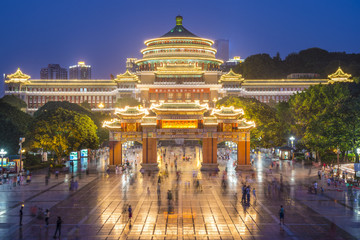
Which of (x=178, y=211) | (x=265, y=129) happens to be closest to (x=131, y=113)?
(x=265, y=129)

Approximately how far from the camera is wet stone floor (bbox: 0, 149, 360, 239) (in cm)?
2494

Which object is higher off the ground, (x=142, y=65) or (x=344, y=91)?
(x=142, y=65)

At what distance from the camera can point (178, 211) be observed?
3069 cm

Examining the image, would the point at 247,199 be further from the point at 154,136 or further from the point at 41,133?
the point at 41,133

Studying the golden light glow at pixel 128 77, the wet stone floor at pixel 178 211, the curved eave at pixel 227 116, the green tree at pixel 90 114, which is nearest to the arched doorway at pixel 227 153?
Result: the curved eave at pixel 227 116

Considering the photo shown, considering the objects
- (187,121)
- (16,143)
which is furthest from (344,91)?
(16,143)

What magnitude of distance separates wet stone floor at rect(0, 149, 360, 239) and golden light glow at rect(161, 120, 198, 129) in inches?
483

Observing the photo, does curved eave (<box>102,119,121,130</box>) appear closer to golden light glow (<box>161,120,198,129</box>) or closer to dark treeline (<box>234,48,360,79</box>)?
golden light glow (<box>161,120,198,129</box>)

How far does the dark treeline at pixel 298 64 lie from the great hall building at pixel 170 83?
84.2ft

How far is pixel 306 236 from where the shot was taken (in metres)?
24.2

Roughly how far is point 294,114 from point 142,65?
247 ft

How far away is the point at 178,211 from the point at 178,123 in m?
27.9

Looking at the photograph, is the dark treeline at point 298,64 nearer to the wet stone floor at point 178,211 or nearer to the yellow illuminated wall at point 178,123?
the yellow illuminated wall at point 178,123

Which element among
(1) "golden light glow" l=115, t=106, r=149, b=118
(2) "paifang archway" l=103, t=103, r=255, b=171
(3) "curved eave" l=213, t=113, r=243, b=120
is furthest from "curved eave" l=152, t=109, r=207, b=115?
(3) "curved eave" l=213, t=113, r=243, b=120
